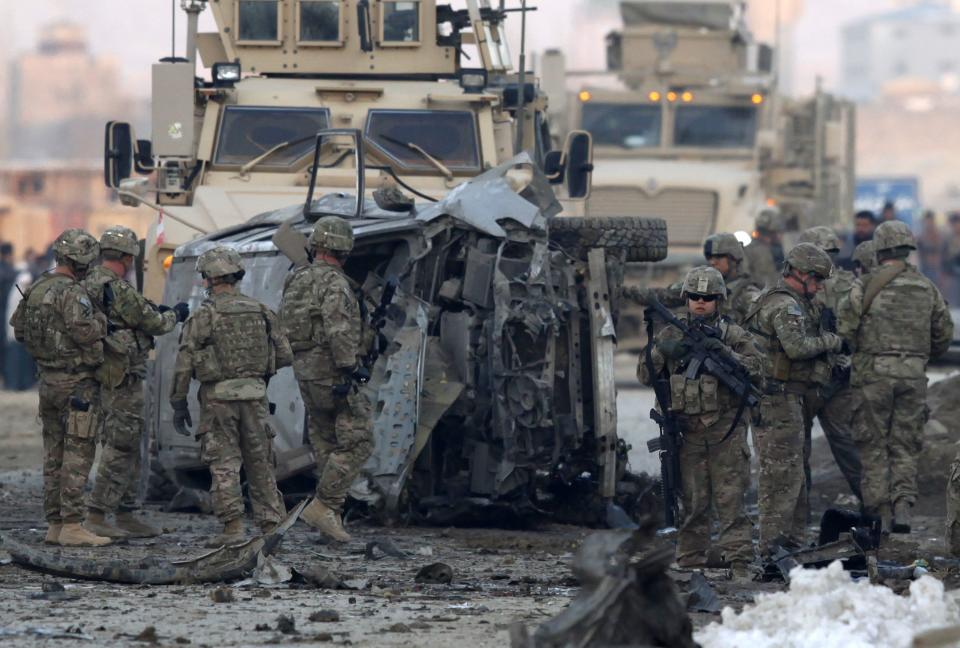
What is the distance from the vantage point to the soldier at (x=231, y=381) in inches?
377

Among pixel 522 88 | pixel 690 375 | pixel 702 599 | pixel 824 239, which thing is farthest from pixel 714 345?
pixel 522 88

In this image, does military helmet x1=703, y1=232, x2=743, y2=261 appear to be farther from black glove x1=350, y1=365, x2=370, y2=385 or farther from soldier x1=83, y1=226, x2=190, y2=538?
soldier x1=83, y1=226, x2=190, y2=538

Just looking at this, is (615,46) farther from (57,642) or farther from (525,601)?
(57,642)

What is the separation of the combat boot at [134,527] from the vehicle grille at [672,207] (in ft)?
29.7

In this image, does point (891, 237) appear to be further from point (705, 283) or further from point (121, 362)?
point (121, 362)

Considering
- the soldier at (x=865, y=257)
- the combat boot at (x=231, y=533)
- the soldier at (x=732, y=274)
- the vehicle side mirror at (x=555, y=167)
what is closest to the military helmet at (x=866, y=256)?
the soldier at (x=865, y=257)

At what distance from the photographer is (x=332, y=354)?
988cm

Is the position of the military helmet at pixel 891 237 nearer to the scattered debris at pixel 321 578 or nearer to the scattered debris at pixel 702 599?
the scattered debris at pixel 702 599

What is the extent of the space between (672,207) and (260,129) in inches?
270

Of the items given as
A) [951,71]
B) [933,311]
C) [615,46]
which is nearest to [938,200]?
[951,71]

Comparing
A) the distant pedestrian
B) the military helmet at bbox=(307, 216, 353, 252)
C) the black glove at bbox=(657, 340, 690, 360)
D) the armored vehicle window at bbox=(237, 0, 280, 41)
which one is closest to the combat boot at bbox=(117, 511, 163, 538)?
the military helmet at bbox=(307, 216, 353, 252)

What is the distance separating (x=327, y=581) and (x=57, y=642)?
1.68 metres

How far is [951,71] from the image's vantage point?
14225cm

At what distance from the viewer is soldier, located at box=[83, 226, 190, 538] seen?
10.1 meters
